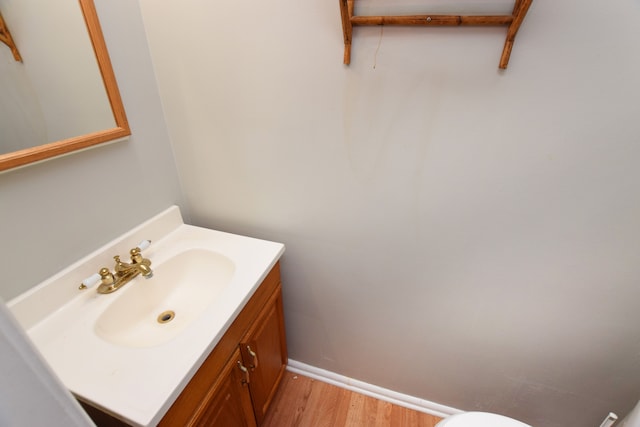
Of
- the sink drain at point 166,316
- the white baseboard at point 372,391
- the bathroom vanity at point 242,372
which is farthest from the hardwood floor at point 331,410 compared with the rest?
the sink drain at point 166,316

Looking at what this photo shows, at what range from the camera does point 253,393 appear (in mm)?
1064

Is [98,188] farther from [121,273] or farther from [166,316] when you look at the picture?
[166,316]

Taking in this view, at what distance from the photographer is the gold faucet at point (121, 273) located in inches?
34.5

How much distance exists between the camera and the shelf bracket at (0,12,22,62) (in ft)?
2.26

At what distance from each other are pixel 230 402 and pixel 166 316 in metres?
0.36

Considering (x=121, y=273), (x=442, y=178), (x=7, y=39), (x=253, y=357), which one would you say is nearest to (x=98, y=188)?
(x=121, y=273)

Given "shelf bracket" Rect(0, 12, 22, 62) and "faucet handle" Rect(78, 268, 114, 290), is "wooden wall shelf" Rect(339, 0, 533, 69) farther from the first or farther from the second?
"faucet handle" Rect(78, 268, 114, 290)

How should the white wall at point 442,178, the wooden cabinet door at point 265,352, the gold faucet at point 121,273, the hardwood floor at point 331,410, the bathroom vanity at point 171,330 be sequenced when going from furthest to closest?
1. the hardwood floor at point 331,410
2. the wooden cabinet door at point 265,352
3. the gold faucet at point 121,273
4. the white wall at point 442,178
5. the bathroom vanity at point 171,330

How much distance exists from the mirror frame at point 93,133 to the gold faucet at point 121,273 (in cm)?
36

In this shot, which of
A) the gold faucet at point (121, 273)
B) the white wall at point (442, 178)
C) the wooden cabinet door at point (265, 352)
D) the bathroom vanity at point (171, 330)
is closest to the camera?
the bathroom vanity at point (171, 330)

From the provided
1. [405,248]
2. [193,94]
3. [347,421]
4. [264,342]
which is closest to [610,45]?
[405,248]

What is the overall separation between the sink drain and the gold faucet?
14 cm

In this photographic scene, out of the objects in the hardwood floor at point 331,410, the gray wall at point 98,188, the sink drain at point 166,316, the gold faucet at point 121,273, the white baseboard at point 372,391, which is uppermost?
the gray wall at point 98,188

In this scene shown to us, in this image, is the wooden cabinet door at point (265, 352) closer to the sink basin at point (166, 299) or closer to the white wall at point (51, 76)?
the sink basin at point (166, 299)
